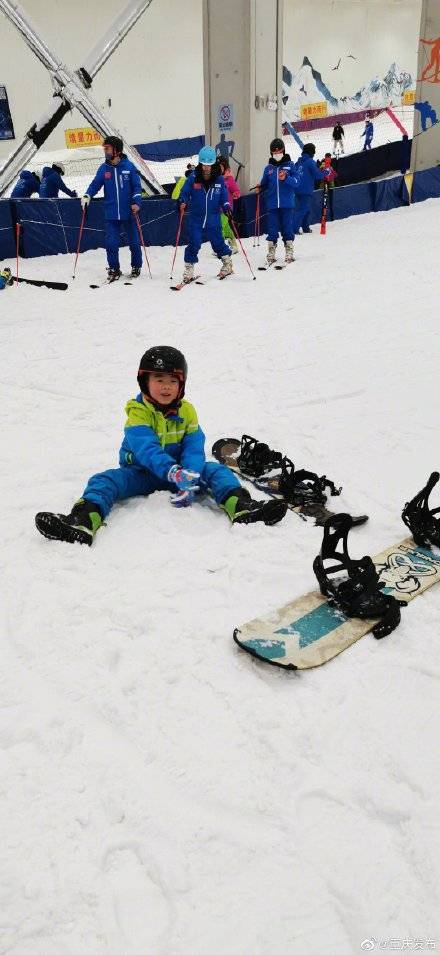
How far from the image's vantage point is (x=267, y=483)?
379 centimetres

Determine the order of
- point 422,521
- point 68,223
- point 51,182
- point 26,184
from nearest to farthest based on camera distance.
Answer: point 422,521 → point 68,223 → point 26,184 → point 51,182

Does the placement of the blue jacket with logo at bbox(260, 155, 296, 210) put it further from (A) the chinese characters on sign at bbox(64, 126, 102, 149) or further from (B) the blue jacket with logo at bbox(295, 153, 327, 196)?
(A) the chinese characters on sign at bbox(64, 126, 102, 149)

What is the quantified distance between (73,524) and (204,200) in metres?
7.01

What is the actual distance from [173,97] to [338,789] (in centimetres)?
2375

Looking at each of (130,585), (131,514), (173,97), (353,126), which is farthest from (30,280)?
(353,126)

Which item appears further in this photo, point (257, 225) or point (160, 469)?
point (257, 225)

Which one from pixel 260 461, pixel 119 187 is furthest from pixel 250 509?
pixel 119 187

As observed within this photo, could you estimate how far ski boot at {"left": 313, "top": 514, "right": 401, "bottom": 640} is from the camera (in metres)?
2.53

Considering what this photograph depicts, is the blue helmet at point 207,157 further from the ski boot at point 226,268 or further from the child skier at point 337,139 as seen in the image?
the child skier at point 337,139

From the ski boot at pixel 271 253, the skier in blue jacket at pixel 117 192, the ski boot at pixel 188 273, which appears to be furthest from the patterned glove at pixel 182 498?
the ski boot at pixel 271 253

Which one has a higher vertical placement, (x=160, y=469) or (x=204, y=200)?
(x=204, y=200)

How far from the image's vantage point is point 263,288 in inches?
343

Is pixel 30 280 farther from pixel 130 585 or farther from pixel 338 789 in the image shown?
pixel 338 789

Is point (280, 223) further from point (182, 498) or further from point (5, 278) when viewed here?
point (182, 498)
